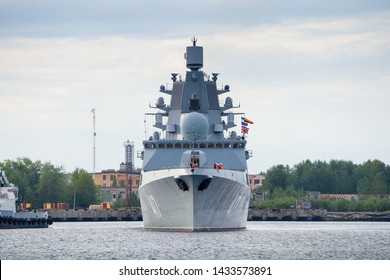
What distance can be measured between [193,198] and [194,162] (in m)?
3.16

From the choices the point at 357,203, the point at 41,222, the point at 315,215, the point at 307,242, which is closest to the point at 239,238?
the point at 307,242

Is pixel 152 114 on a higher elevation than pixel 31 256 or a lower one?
higher

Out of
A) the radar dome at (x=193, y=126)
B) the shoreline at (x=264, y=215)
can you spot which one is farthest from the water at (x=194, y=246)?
the shoreline at (x=264, y=215)

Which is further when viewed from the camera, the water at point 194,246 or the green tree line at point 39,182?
the green tree line at point 39,182

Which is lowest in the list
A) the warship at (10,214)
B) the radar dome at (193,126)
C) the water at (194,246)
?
the water at (194,246)

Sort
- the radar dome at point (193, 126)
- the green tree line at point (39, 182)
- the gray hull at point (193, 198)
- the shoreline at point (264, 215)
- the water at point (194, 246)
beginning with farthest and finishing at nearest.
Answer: the green tree line at point (39, 182) < the shoreline at point (264, 215) < the radar dome at point (193, 126) < the gray hull at point (193, 198) < the water at point (194, 246)

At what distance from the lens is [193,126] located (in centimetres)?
9056

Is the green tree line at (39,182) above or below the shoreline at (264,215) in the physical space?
above

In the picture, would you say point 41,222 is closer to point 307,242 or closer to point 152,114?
point 152,114

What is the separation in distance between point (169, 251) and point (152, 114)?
1213 inches

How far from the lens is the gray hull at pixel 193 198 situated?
82.4 metres

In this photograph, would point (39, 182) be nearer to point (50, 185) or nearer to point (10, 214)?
point (50, 185)

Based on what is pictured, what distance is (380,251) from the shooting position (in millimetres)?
71750

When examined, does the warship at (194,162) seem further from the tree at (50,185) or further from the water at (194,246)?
the tree at (50,185)
